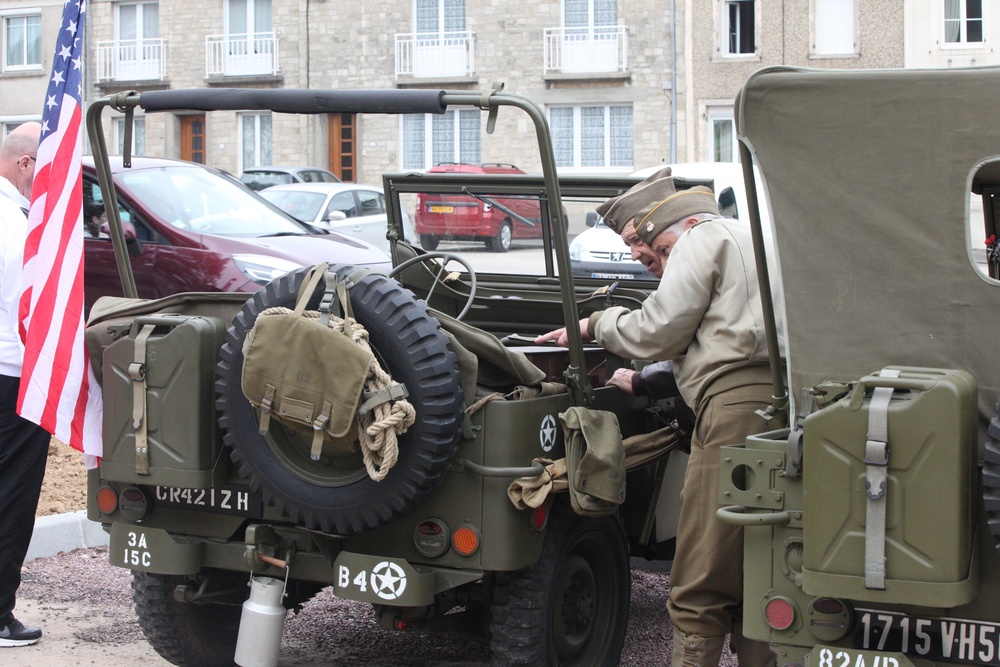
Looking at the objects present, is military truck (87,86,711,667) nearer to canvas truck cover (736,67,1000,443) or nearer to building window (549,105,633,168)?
canvas truck cover (736,67,1000,443)

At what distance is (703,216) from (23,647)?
3.14 meters

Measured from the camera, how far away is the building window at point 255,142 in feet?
107

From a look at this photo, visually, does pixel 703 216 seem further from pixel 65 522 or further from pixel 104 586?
pixel 65 522

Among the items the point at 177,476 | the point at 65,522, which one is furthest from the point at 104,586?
the point at 177,476

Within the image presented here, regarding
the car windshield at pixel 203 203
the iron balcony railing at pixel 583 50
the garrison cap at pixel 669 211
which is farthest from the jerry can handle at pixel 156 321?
the iron balcony railing at pixel 583 50

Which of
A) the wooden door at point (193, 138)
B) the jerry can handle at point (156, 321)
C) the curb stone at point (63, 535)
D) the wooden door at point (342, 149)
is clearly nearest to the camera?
the jerry can handle at point (156, 321)

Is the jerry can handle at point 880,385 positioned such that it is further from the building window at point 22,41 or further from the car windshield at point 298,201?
the building window at point 22,41

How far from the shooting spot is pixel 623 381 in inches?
176

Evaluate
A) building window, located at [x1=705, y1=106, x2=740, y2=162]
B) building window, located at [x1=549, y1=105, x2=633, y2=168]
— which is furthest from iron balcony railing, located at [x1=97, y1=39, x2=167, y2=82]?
building window, located at [x1=705, y1=106, x2=740, y2=162]

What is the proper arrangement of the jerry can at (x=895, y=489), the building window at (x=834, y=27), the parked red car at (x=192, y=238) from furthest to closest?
the building window at (x=834, y=27), the parked red car at (x=192, y=238), the jerry can at (x=895, y=489)

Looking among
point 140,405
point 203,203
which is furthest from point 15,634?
point 203,203

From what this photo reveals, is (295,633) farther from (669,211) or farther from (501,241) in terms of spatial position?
(669,211)

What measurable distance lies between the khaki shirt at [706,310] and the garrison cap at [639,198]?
0.28 meters

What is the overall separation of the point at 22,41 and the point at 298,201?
21.3 m
